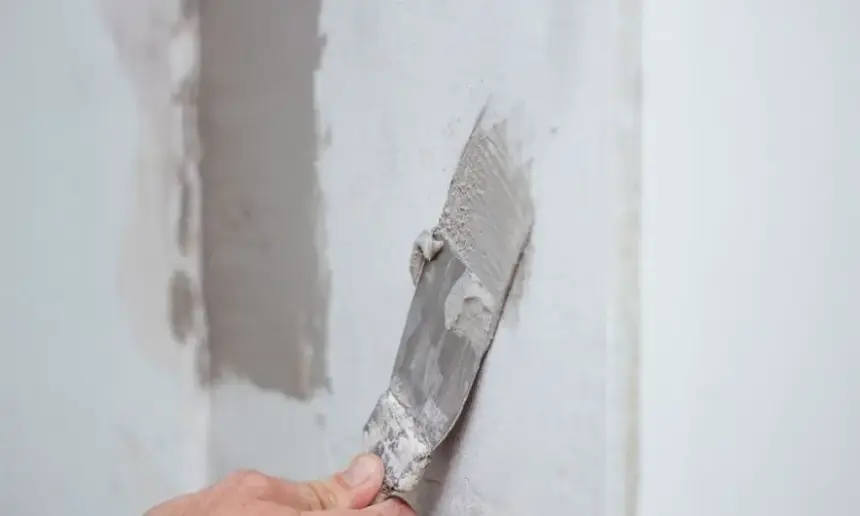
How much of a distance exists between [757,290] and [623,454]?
259 millimetres

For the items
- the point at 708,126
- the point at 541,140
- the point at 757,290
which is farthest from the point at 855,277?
the point at 541,140

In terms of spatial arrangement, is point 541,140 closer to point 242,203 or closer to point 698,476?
point 698,476

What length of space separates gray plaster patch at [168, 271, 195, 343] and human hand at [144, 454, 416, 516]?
87 centimetres

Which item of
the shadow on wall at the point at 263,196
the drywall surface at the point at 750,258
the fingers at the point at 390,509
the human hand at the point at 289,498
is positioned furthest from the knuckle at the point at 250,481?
the shadow on wall at the point at 263,196

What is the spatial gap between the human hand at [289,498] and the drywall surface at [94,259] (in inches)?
34.5

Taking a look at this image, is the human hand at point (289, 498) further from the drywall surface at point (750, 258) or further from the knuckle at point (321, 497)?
the drywall surface at point (750, 258)

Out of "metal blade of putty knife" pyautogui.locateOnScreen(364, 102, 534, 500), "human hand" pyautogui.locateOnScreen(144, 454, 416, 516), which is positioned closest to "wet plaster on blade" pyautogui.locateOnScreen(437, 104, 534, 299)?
"metal blade of putty knife" pyautogui.locateOnScreen(364, 102, 534, 500)

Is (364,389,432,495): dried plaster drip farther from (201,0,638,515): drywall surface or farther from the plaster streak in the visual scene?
the plaster streak

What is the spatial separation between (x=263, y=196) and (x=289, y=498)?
0.81 metres

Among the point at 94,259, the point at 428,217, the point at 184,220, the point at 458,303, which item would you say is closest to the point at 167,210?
the point at 184,220

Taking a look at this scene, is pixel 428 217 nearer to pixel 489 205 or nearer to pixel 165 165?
pixel 489 205

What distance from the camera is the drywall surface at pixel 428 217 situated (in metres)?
0.80

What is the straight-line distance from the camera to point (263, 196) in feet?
5.09

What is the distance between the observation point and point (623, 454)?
2.60 feet
